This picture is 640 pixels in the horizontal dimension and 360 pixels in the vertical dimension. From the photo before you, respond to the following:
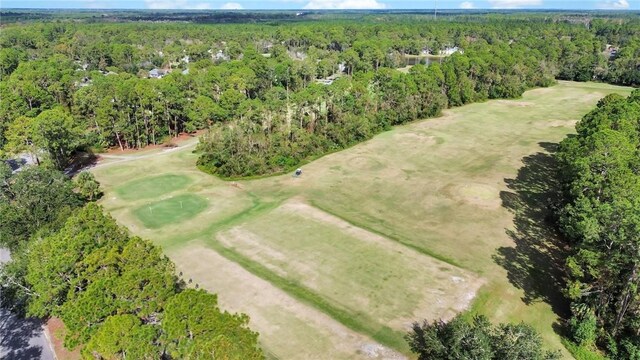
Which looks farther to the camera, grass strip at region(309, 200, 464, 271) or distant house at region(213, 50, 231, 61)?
distant house at region(213, 50, 231, 61)

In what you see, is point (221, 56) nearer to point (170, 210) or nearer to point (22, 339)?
point (170, 210)

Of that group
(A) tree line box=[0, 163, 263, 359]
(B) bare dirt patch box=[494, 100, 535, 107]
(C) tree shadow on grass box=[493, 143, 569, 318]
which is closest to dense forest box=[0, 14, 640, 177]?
(B) bare dirt patch box=[494, 100, 535, 107]

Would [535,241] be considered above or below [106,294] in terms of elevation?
below

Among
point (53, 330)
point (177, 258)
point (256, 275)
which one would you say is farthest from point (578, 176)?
point (53, 330)

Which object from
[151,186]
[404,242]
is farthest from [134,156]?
[404,242]

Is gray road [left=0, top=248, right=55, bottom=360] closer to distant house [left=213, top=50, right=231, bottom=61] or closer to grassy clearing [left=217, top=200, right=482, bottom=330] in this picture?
grassy clearing [left=217, top=200, right=482, bottom=330]

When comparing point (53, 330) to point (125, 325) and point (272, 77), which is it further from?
point (272, 77)
